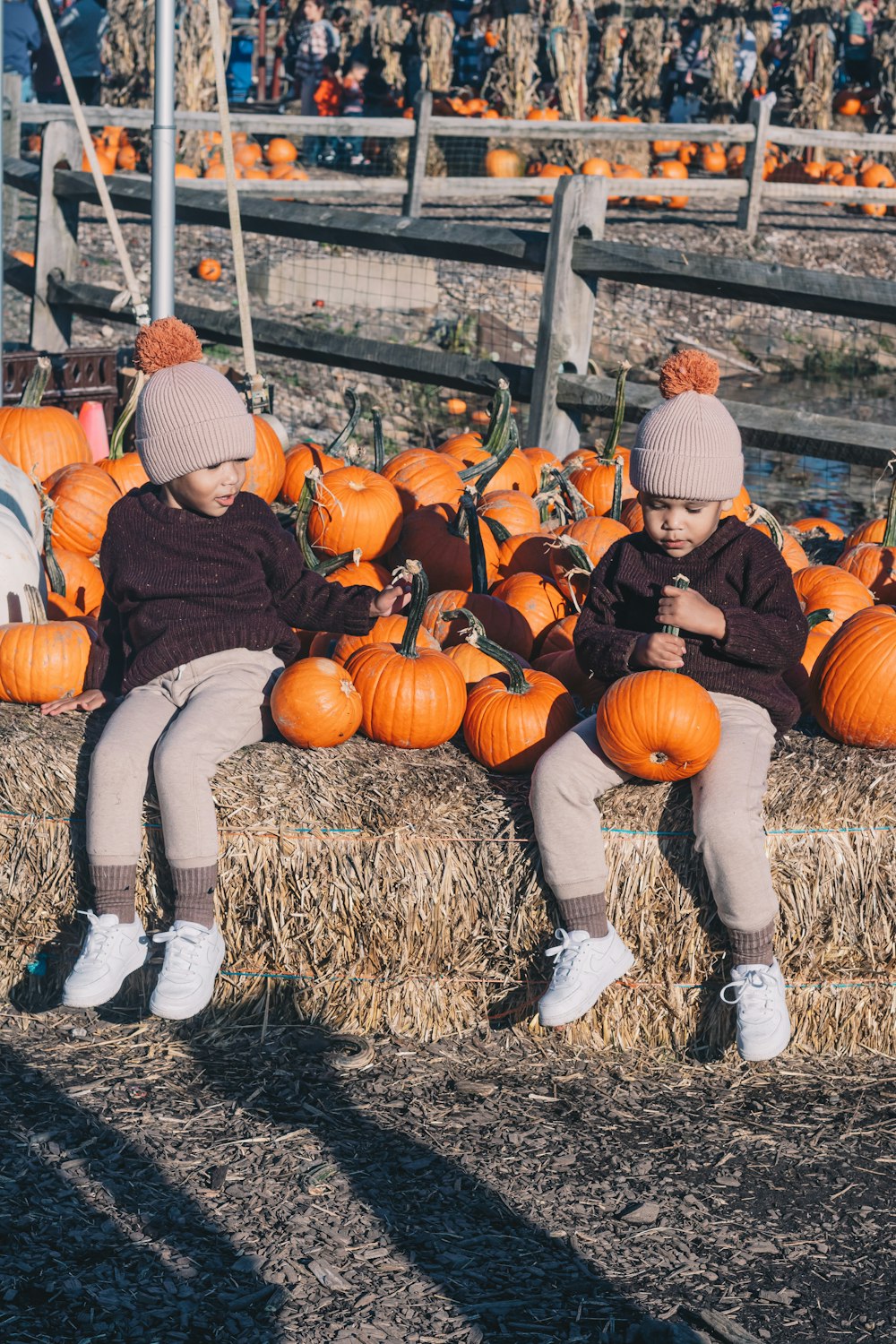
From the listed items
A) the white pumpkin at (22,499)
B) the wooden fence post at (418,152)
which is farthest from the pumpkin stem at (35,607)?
the wooden fence post at (418,152)

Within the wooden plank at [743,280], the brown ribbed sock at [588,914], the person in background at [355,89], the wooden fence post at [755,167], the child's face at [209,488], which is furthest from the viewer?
the person in background at [355,89]

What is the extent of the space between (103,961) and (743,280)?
156 inches

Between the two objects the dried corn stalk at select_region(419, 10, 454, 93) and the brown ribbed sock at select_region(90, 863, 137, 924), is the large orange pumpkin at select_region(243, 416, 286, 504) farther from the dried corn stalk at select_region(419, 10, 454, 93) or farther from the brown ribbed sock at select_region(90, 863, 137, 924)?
the dried corn stalk at select_region(419, 10, 454, 93)

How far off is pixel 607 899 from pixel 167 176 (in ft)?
12.2

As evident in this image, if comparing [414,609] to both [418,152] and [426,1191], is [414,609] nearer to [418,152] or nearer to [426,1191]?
[426,1191]

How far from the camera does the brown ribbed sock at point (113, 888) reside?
369 cm

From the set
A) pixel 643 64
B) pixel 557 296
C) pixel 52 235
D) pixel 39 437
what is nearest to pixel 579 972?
pixel 39 437

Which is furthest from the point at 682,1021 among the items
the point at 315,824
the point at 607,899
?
the point at 315,824

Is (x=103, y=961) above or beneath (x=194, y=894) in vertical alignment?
beneath

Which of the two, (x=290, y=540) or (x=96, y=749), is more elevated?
(x=290, y=540)

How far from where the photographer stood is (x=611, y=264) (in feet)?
21.7

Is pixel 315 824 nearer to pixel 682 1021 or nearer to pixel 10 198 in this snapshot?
pixel 682 1021

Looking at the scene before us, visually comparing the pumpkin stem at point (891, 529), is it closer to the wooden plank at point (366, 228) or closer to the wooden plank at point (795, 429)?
the wooden plank at point (795, 429)

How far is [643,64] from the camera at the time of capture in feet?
66.9
